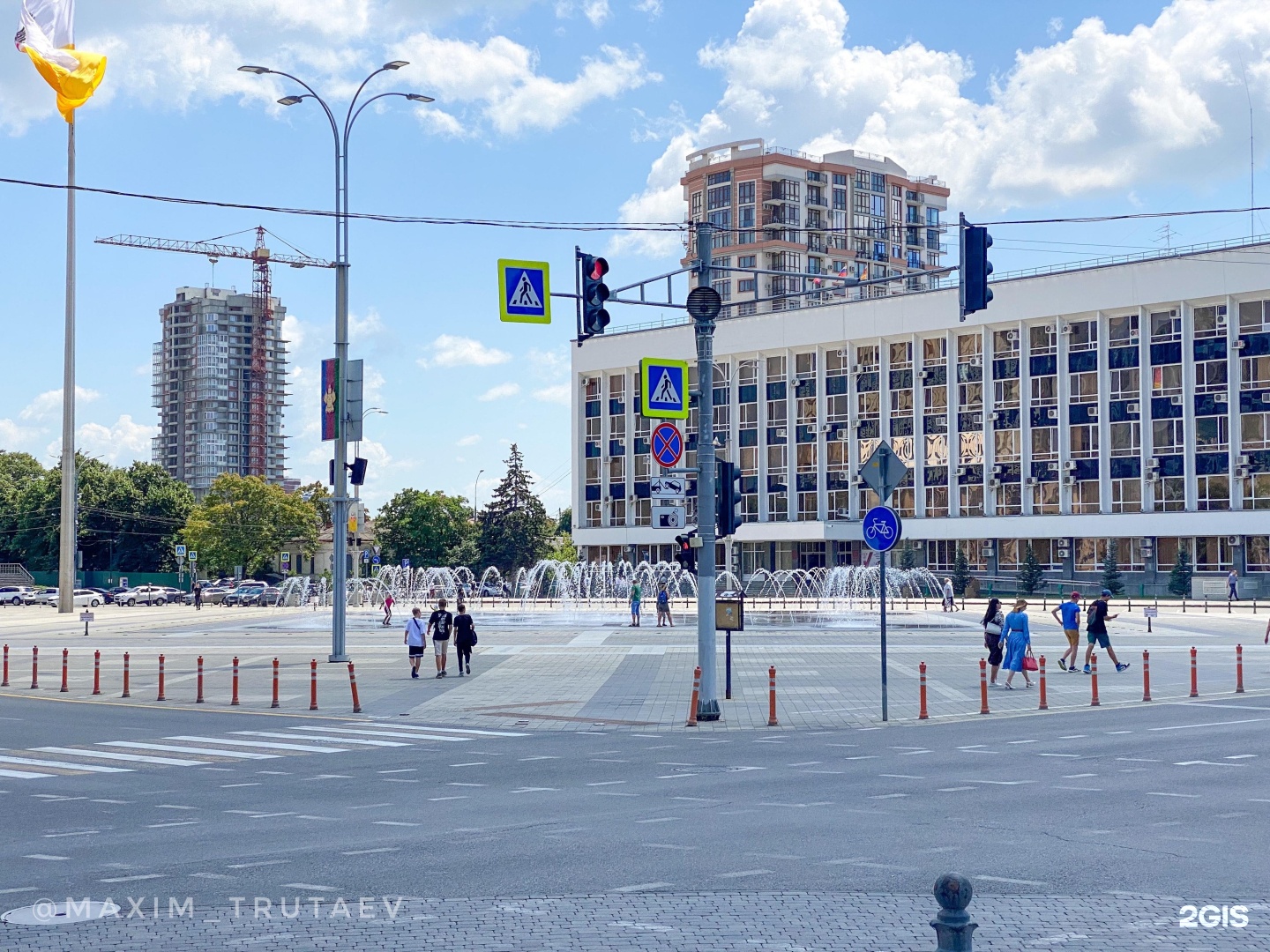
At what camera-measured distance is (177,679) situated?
29.6 meters

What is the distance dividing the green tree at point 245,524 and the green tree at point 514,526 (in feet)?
50.3

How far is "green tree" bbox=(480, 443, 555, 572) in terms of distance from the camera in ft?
388

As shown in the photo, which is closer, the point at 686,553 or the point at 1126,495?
the point at 686,553

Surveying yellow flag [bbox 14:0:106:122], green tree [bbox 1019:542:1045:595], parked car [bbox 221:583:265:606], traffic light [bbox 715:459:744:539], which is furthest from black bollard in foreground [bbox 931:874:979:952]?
parked car [bbox 221:583:265:606]

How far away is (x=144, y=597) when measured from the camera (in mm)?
96500

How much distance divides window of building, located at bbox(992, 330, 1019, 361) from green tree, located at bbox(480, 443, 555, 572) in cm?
4451

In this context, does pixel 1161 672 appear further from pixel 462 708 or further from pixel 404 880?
pixel 404 880

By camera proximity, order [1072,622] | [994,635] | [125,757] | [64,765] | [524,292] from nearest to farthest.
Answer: [64,765]
[125,757]
[524,292]
[994,635]
[1072,622]

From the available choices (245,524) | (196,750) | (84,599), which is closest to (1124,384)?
(84,599)

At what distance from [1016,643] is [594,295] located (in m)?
11.3

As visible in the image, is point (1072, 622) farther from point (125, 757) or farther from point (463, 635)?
point (125, 757)

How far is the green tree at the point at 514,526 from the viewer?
4653 inches

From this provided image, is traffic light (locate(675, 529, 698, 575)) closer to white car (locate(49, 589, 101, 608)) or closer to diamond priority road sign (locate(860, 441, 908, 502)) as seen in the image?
diamond priority road sign (locate(860, 441, 908, 502))

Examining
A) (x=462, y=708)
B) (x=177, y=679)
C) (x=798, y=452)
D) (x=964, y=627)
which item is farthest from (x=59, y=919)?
(x=798, y=452)
